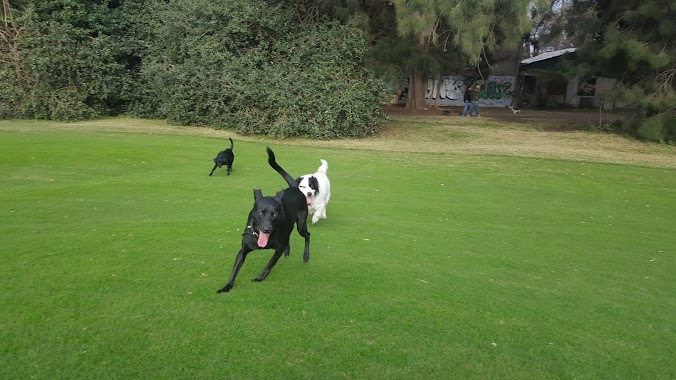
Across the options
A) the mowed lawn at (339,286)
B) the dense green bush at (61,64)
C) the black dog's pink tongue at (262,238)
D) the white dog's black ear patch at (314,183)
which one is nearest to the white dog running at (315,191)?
the white dog's black ear patch at (314,183)

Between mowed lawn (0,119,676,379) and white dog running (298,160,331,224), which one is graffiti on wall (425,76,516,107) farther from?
white dog running (298,160,331,224)

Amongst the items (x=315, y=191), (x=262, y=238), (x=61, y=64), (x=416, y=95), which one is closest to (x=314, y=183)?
(x=315, y=191)

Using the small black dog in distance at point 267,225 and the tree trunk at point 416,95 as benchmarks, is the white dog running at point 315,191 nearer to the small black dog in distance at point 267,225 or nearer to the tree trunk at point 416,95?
the small black dog in distance at point 267,225

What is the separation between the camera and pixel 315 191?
25.6 ft

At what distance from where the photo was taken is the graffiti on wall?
40.6 metres

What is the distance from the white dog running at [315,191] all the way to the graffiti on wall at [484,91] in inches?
1318

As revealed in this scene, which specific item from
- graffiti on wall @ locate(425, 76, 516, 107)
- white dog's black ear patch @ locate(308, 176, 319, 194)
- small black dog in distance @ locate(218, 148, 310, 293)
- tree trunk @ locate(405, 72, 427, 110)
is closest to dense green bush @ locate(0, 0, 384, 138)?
tree trunk @ locate(405, 72, 427, 110)

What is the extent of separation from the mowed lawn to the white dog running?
9.5 inches

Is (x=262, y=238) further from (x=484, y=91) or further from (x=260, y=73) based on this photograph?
(x=484, y=91)

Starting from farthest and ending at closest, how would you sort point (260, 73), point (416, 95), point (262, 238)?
point (416, 95) < point (260, 73) < point (262, 238)

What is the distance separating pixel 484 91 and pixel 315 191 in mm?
35537

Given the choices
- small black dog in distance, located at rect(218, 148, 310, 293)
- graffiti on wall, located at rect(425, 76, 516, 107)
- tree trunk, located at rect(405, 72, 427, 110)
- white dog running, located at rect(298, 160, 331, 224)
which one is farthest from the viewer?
graffiti on wall, located at rect(425, 76, 516, 107)

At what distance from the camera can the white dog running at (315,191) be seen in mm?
7586

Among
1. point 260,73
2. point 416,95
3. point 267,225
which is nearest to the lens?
point 267,225
